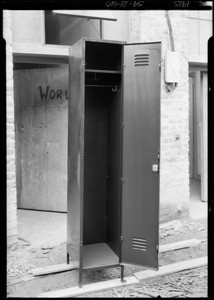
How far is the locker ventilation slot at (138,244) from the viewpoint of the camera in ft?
12.3

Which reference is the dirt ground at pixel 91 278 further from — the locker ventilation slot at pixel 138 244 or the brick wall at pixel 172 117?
the brick wall at pixel 172 117

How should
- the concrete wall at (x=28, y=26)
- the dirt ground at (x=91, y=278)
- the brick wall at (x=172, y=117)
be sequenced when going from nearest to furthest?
the dirt ground at (x=91, y=278) < the concrete wall at (x=28, y=26) < the brick wall at (x=172, y=117)

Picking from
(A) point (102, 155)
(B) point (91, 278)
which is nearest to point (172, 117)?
(A) point (102, 155)

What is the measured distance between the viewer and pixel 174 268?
4.20 m

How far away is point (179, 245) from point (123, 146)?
186 cm

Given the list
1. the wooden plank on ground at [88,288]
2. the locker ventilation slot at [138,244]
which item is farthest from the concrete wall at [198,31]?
the wooden plank on ground at [88,288]

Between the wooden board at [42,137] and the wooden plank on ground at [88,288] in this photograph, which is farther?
the wooden board at [42,137]

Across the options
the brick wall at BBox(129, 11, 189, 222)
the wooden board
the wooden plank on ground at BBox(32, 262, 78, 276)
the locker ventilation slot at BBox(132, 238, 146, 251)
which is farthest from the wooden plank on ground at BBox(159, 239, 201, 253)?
the wooden board

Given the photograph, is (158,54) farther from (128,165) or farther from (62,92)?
(62,92)

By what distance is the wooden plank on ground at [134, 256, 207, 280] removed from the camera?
402cm

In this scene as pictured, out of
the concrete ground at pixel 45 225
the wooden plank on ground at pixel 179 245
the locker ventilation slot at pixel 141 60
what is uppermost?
the locker ventilation slot at pixel 141 60

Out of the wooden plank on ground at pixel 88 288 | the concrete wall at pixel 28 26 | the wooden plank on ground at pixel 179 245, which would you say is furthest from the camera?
the concrete wall at pixel 28 26

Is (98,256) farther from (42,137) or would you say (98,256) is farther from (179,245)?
(42,137)

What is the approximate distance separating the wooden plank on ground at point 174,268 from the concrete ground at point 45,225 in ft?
4.59
